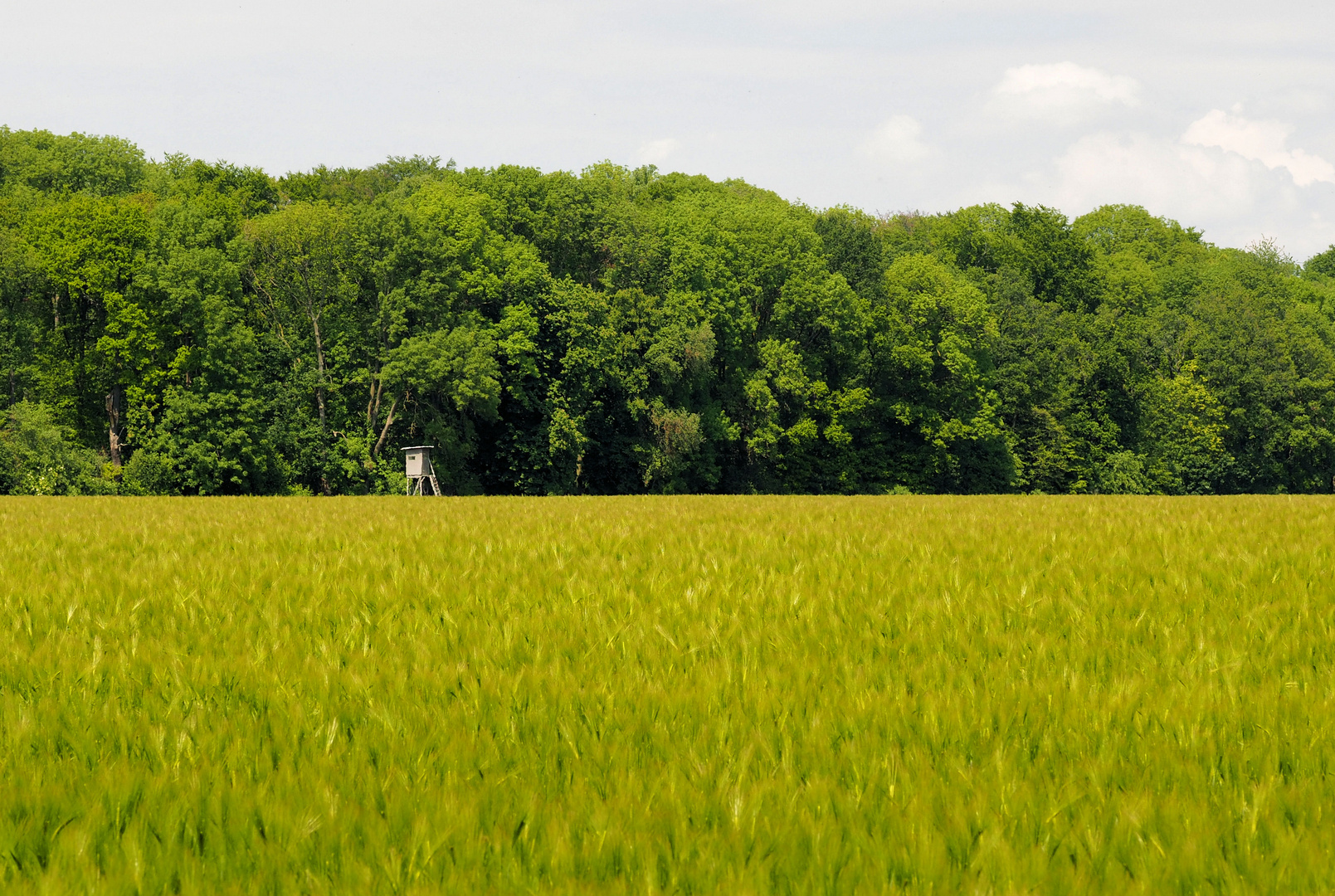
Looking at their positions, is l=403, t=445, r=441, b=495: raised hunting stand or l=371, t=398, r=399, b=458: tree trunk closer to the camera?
l=403, t=445, r=441, b=495: raised hunting stand

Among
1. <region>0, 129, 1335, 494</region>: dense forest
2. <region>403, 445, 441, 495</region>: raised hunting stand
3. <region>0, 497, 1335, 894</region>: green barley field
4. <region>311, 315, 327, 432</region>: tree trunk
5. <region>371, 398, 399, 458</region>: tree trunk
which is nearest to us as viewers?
<region>0, 497, 1335, 894</region>: green barley field

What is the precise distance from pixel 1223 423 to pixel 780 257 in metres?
36.2

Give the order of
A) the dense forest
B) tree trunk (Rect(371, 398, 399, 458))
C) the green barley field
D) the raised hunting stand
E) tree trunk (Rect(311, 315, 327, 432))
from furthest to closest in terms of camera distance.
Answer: tree trunk (Rect(311, 315, 327, 432)) < tree trunk (Rect(371, 398, 399, 458)) < the dense forest < the raised hunting stand < the green barley field

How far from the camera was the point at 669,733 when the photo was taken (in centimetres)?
448

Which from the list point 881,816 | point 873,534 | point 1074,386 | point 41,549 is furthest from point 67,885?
point 1074,386

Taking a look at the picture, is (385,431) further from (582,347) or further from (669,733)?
(669,733)

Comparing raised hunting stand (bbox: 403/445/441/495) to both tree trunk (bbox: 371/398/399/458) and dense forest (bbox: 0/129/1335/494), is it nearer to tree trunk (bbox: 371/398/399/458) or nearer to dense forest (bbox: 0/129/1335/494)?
dense forest (bbox: 0/129/1335/494)

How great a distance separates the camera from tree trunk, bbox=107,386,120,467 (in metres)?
55.6

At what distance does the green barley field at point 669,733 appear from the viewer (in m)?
3.16

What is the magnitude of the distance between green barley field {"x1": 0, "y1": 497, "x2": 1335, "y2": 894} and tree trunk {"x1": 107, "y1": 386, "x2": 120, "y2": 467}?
168ft

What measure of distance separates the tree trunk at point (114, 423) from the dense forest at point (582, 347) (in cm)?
20

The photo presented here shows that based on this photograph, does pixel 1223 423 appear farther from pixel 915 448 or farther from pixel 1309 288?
pixel 1309 288

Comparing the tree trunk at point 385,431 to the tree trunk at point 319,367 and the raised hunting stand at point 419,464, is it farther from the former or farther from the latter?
the raised hunting stand at point 419,464

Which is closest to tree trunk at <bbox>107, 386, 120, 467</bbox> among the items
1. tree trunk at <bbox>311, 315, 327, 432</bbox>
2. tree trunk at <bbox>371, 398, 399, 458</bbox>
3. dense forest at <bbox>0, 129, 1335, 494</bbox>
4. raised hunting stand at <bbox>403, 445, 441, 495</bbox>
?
dense forest at <bbox>0, 129, 1335, 494</bbox>
